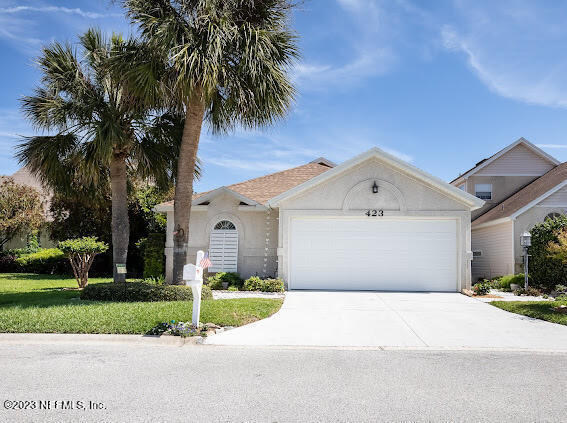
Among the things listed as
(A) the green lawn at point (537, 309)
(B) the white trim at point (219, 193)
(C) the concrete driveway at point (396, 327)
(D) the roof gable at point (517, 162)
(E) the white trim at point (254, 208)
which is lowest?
(C) the concrete driveway at point (396, 327)

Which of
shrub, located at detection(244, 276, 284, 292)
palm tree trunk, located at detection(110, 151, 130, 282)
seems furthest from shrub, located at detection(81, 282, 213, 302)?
shrub, located at detection(244, 276, 284, 292)

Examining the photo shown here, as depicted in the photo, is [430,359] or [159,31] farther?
[159,31]

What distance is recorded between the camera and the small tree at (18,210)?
24.0 meters

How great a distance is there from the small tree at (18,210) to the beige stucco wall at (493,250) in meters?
22.1

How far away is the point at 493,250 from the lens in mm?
20047

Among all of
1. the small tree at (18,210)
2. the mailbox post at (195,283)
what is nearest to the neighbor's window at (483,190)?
the mailbox post at (195,283)

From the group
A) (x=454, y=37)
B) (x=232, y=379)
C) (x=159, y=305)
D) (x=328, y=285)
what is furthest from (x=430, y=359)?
(x=454, y=37)

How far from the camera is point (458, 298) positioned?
14.0 meters

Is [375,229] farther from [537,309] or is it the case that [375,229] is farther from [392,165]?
[537,309]

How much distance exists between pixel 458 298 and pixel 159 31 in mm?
10991

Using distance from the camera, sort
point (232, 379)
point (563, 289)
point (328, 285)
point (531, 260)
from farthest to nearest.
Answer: point (531, 260) → point (328, 285) → point (563, 289) → point (232, 379)

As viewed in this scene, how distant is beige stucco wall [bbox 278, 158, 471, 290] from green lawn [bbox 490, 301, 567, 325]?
2.83 meters

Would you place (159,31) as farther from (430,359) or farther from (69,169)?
(430,359)

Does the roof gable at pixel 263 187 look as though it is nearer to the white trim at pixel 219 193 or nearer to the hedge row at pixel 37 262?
the white trim at pixel 219 193
